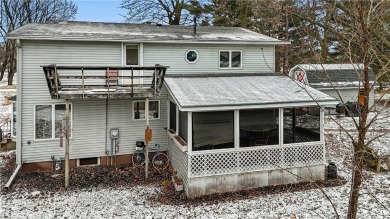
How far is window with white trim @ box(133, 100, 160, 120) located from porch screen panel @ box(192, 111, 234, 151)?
2639 millimetres

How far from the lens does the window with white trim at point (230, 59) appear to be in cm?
1327

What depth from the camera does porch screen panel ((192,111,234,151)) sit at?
416 inches

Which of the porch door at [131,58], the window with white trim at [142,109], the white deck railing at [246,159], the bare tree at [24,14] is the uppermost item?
the bare tree at [24,14]

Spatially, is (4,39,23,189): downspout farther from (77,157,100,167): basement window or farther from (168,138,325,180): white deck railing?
(168,138,325,180): white deck railing

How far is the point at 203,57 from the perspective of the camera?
42.5 ft

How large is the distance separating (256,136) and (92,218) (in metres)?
6.58

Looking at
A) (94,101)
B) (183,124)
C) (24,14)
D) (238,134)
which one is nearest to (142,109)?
(94,101)

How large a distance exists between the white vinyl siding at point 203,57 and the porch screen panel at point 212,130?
2885 mm

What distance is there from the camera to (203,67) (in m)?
13.0

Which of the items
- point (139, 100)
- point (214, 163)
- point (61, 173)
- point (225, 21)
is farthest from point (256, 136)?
point (225, 21)

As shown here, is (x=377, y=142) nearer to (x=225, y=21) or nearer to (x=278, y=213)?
(x=278, y=213)

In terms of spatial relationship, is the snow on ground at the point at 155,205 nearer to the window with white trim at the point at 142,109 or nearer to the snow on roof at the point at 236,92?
the snow on roof at the point at 236,92

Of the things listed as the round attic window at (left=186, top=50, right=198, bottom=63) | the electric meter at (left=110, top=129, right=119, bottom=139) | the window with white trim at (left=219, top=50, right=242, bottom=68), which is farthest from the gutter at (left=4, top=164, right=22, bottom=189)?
the window with white trim at (left=219, top=50, right=242, bottom=68)

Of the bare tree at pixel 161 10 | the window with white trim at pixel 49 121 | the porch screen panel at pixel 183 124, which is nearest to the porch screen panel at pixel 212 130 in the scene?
the porch screen panel at pixel 183 124
